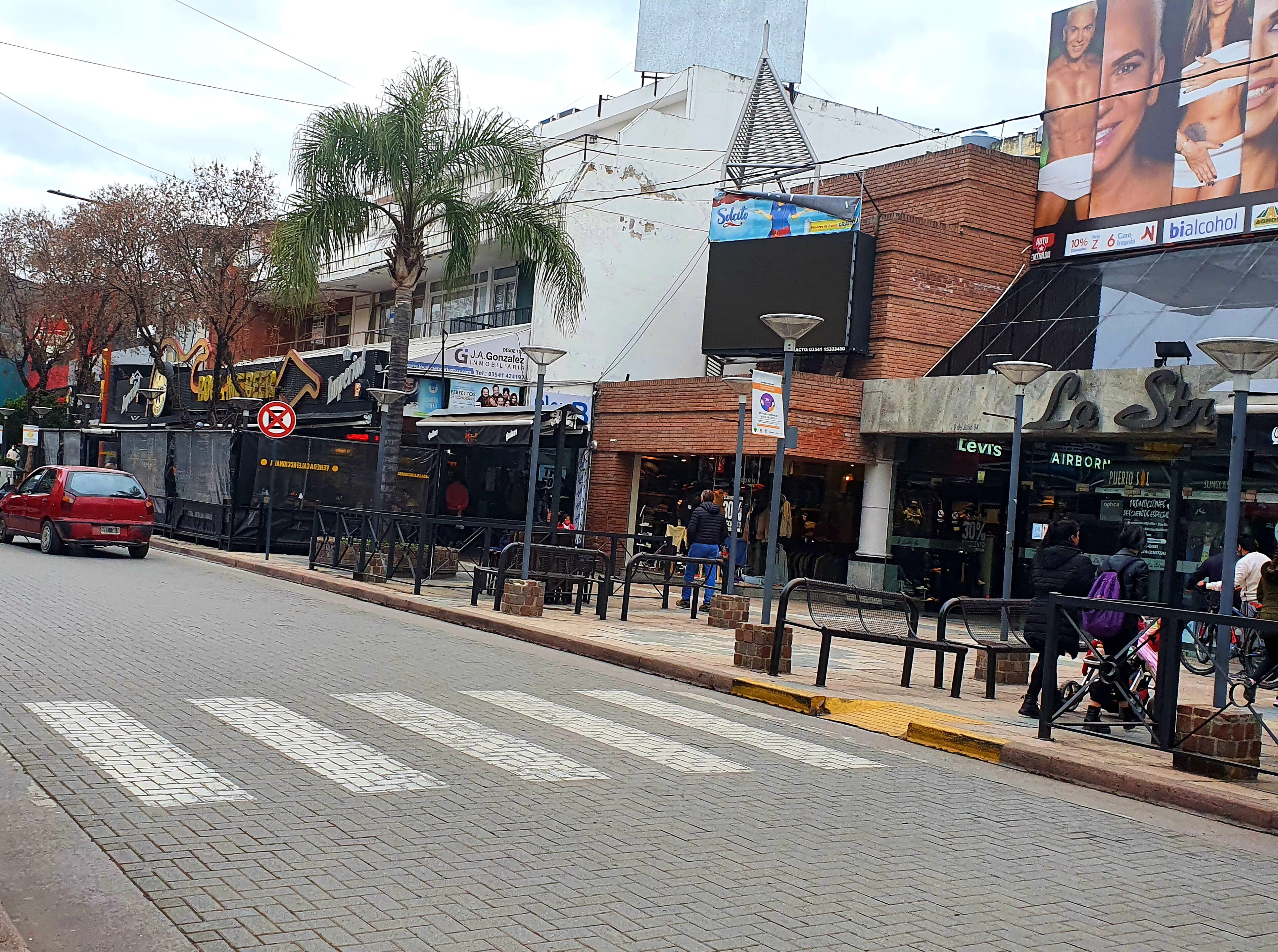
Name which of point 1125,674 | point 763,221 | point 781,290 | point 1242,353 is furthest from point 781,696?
point 763,221

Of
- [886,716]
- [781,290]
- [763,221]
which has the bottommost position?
[886,716]

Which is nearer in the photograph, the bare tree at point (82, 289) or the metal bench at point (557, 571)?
the metal bench at point (557, 571)

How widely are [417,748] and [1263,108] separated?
20192 mm

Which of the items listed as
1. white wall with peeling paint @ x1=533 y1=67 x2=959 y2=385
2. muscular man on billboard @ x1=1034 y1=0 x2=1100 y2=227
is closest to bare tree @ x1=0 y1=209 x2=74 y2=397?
white wall with peeling paint @ x1=533 y1=67 x2=959 y2=385

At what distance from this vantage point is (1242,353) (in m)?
9.40

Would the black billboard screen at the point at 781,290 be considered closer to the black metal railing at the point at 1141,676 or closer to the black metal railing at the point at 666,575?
the black metal railing at the point at 666,575

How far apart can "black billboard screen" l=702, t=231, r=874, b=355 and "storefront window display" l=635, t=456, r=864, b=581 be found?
2558 mm

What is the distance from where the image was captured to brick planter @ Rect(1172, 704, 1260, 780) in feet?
28.0

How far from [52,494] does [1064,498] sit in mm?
18349

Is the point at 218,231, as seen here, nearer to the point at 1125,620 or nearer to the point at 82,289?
the point at 82,289

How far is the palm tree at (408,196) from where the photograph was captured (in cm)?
2056

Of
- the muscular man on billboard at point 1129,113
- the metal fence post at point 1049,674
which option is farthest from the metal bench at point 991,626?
the muscular man on billboard at point 1129,113

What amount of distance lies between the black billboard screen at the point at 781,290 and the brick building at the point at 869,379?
65cm

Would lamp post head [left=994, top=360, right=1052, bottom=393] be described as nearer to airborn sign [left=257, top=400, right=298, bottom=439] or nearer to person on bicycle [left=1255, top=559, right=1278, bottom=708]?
person on bicycle [left=1255, top=559, right=1278, bottom=708]
